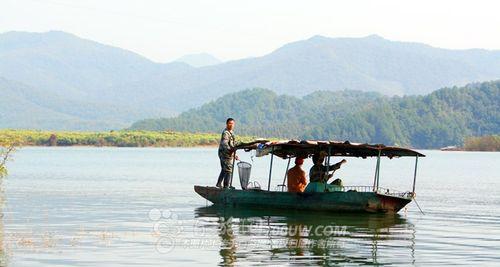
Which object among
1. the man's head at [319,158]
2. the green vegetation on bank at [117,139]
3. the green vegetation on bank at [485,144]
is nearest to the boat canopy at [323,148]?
the man's head at [319,158]

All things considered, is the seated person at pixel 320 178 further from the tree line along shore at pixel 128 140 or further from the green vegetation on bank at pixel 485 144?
the green vegetation on bank at pixel 485 144

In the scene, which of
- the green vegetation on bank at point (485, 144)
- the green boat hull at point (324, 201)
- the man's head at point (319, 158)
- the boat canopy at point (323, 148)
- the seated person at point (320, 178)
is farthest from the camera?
the green vegetation on bank at point (485, 144)

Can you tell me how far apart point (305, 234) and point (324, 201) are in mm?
4661

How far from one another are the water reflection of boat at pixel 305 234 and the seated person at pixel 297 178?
0.79 meters

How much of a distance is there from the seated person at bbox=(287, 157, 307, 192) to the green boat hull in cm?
53

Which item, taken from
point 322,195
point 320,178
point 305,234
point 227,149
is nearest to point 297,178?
point 320,178

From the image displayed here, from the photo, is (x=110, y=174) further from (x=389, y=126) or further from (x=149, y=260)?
(x=389, y=126)

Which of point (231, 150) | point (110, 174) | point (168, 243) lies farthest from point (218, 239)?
point (110, 174)

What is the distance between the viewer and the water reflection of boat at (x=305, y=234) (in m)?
19.5

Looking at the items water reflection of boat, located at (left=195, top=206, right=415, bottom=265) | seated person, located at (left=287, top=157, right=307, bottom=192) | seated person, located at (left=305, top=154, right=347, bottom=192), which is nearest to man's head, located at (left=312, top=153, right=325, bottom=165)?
seated person, located at (left=305, top=154, right=347, bottom=192)

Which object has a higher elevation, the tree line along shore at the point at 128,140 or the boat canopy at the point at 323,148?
the tree line along shore at the point at 128,140

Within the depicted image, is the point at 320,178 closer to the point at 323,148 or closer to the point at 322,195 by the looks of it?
the point at 322,195

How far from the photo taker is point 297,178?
92.9ft

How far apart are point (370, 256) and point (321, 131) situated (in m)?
177
